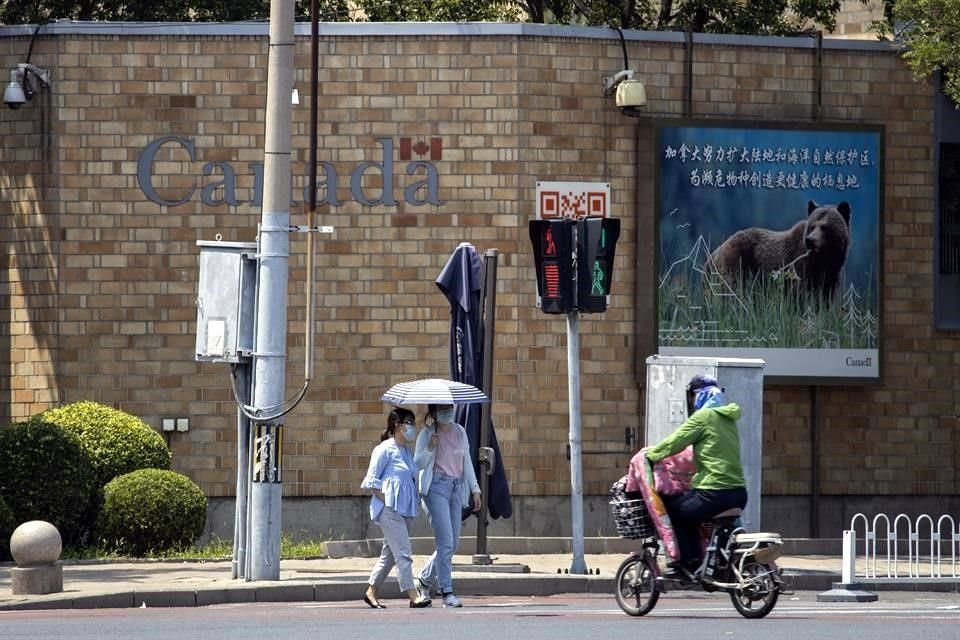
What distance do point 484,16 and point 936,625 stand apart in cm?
1443

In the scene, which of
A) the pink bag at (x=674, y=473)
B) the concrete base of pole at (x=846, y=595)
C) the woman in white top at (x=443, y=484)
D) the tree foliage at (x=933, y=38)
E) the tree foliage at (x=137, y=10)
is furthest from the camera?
the tree foliage at (x=137, y=10)

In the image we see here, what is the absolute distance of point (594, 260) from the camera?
697 inches

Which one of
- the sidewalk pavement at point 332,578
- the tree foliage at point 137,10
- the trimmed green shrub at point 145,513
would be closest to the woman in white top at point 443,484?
the sidewalk pavement at point 332,578

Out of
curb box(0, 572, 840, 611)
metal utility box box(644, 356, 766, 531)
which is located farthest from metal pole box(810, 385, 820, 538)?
curb box(0, 572, 840, 611)

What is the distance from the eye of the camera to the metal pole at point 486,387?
18219 millimetres

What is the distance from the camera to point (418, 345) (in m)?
21.4

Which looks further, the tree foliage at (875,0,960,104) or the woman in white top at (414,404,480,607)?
the tree foliage at (875,0,960,104)

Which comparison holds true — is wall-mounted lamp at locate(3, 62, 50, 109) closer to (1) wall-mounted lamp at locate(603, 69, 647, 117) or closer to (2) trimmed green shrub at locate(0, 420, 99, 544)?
(2) trimmed green shrub at locate(0, 420, 99, 544)

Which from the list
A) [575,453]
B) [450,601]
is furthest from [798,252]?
[450,601]

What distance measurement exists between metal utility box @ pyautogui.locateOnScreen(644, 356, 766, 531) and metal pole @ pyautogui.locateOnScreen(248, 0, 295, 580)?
411cm

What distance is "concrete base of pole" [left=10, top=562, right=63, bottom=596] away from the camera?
15312 millimetres

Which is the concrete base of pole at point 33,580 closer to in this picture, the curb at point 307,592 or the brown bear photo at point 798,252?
the curb at point 307,592

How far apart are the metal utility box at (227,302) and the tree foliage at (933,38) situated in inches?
330

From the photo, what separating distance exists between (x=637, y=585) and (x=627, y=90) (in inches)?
331
